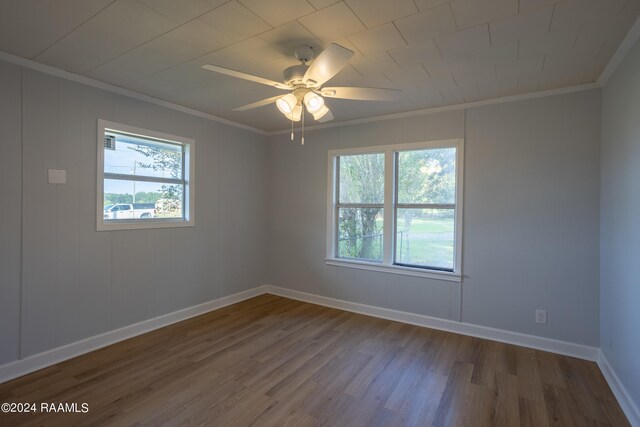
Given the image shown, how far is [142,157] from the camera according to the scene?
3.38m

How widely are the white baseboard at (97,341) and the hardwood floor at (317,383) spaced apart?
0.27 ft

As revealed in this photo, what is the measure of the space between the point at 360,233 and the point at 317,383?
2.11 meters

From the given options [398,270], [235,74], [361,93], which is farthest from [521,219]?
[235,74]

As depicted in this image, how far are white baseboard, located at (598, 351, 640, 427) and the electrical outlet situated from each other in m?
0.46

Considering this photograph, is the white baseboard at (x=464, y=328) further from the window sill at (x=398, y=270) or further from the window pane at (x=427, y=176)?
the window pane at (x=427, y=176)

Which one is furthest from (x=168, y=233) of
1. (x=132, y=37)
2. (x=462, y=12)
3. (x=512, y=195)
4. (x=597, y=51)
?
(x=597, y=51)

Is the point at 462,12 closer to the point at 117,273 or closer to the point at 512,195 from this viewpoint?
the point at 512,195

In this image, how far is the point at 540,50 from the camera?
87.4 inches

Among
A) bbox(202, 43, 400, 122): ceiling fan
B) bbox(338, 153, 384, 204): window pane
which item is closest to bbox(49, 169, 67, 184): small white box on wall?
bbox(202, 43, 400, 122): ceiling fan

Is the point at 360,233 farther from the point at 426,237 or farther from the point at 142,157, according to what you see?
the point at 142,157

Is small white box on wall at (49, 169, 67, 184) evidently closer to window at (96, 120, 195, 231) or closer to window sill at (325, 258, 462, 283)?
window at (96, 120, 195, 231)

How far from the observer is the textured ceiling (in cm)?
177

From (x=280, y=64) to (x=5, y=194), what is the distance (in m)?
2.36

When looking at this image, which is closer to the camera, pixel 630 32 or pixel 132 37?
pixel 630 32
